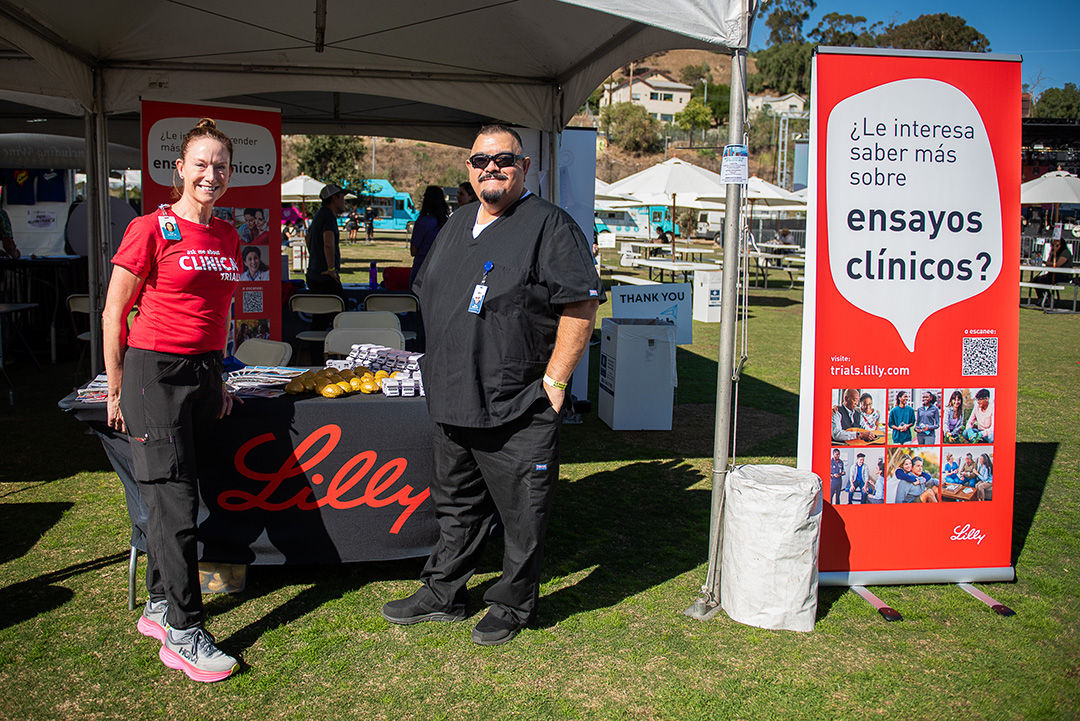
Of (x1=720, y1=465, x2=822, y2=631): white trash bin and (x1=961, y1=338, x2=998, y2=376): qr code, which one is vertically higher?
(x1=961, y1=338, x2=998, y2=376): qr code

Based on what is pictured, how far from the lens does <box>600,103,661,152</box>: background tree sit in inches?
2478

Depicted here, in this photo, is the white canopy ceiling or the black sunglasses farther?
the white canopy ceiling

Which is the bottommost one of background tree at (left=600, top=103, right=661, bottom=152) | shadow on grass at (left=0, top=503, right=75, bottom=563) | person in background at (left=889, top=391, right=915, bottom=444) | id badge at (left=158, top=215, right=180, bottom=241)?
shadow on grass at (left=0, top=503, right=75, bottom=563)

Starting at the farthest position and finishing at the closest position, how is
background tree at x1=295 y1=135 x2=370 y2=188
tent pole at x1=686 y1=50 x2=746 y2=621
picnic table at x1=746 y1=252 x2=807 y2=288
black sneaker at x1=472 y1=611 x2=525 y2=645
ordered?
background tree at x1=295 y1=135 x2=370 y2=188 < picnic table at x1=746 y1=252 x2=807 y2=288 < tent pole at x1=686 y1=50 x2=746 y2=621 < black sneaker at x1=472 y1=611 x2=525 y2=645

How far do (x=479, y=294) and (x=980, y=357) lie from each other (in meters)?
2.29

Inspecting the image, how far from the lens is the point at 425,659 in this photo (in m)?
2.89

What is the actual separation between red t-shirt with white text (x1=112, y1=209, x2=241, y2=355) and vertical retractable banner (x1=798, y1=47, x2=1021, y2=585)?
236 cm

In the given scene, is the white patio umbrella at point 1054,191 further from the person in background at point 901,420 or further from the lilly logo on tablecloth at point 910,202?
the person in background at point 901,420

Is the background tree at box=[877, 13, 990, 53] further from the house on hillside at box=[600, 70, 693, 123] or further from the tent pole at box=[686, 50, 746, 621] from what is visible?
the tent pole at box=[686, 50, 746, 621]

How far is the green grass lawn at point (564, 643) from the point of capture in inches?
103

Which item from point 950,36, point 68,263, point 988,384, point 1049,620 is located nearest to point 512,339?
point 988,384

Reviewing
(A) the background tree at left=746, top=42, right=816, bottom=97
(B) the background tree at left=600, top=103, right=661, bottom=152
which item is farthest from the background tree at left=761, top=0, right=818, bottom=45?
(B) the background tree at left=600, top=103, right=661, bottom=152

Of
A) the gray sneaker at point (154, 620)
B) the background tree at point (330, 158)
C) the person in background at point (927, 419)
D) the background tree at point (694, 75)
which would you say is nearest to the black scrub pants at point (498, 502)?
the gray sneaker at point (154, 620)

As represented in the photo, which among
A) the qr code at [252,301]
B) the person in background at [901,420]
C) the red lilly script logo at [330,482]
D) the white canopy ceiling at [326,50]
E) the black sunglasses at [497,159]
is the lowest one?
the red lilly script logo at [330,482]
